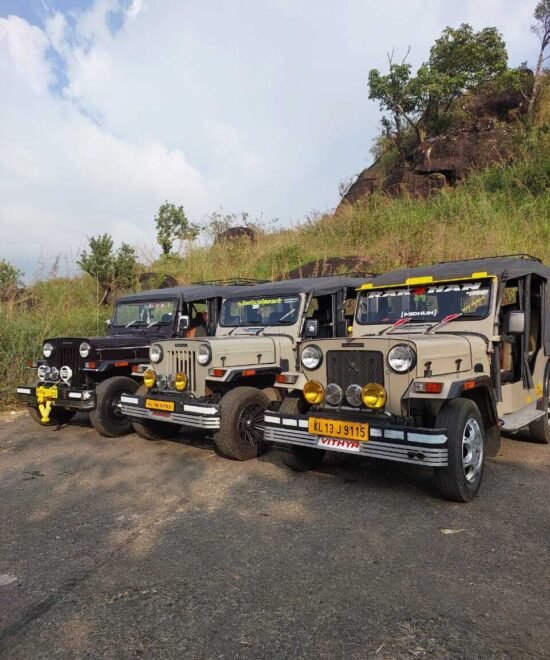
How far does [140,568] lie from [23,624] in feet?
2.57

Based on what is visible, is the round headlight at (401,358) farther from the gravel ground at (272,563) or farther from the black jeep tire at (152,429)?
the black jeep tire at (152,429)

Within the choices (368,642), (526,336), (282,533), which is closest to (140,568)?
(282,533)

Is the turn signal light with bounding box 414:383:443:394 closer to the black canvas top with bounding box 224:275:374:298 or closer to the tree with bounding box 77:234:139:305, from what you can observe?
the black canvas top with bounding box 224:275:374:298

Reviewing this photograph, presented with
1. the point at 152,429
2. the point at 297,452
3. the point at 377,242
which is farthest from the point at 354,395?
the point at 377,242

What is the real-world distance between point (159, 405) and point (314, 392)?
200 cm

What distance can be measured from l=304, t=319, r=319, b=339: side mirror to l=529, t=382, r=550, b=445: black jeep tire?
282 centimetres

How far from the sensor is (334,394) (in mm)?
5086

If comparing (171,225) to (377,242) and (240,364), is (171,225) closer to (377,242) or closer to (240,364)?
(377,242)

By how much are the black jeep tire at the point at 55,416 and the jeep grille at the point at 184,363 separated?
2.35 meters

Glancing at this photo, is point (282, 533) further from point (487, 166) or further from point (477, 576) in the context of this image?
point (487, 166)

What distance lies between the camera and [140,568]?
3555mm

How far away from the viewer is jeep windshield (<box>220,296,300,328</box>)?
7.33 metres

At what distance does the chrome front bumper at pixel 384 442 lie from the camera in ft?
14.0

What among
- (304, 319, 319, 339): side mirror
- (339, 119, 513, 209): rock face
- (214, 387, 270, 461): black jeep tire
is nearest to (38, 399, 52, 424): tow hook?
(214, 387, 270, 461): black jeep tire
